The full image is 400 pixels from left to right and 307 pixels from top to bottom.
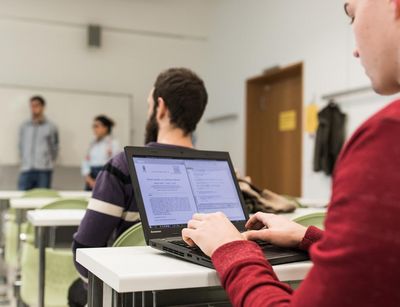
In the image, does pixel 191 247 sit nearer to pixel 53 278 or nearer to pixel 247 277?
pixel 247 277

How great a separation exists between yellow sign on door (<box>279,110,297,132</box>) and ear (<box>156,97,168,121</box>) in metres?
4.15

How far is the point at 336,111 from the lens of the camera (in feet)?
16.1

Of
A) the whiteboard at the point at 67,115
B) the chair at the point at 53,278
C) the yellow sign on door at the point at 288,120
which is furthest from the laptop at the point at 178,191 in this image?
the whiteboard at the point at 67,115

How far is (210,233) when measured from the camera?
89cm

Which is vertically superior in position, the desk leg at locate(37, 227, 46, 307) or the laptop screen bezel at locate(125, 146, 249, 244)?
the laptop screen bezel at locate(125, 146, 249, 244)

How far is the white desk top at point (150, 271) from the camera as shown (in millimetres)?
805

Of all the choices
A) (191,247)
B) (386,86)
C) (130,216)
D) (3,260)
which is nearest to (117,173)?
(130,216)

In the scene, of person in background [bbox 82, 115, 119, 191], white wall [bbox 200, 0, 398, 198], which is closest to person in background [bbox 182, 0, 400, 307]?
white wall [bbox 200, 0, 398, 198]

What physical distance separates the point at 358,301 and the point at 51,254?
1.84m

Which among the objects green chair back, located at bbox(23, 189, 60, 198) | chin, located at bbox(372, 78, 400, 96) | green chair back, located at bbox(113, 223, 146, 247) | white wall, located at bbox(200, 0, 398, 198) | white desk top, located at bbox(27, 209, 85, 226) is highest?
white wall, located at bbox(200, 0, 398, 198)

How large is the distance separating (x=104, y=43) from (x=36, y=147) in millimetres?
1740

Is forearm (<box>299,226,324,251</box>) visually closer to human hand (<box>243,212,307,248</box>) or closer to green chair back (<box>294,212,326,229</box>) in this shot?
human hand (<box>243,212,307,248</box>)

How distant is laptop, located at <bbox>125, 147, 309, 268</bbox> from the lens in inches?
42.8

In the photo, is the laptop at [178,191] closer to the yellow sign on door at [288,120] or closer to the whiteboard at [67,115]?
the yellow sign on door at [288,120]
